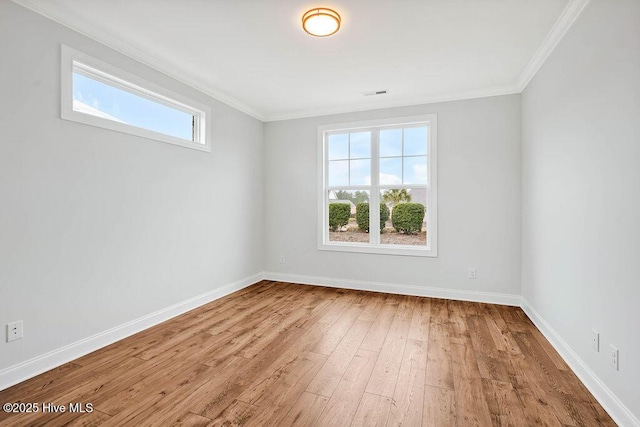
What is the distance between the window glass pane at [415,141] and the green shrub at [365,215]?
33.3 inches

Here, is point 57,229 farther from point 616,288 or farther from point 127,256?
point 616,288

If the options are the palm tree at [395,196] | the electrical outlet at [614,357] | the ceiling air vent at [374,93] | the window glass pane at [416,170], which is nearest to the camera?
the electrical outlet at [614,357]

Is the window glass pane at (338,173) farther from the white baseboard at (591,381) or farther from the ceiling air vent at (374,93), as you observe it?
the white baseboard at (591,381)

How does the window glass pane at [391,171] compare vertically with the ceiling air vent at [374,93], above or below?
below

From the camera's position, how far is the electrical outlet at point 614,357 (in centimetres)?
173

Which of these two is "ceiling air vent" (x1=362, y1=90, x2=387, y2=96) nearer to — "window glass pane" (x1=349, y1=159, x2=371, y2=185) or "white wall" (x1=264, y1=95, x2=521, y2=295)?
"white wall" (x1=264, y1=95, x2=521, y2=295)

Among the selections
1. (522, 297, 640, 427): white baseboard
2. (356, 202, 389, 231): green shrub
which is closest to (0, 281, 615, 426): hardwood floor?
(522, 297, 640, 427): white baseboard

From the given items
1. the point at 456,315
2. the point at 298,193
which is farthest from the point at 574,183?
the point at 298,193

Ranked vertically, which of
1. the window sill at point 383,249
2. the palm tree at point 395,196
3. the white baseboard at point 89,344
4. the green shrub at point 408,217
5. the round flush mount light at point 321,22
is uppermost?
the round flush mount light at point 321,22

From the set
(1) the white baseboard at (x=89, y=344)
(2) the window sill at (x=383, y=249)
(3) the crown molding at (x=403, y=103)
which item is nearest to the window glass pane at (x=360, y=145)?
(3) the crown molding at (x=403, y=103)

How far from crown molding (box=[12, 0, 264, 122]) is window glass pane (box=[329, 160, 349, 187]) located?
1.66 meters

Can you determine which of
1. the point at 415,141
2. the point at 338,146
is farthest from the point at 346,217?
the point at 415,141

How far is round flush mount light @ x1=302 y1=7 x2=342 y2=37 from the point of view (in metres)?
2.25

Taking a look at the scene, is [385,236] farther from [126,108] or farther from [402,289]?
[126,108]
